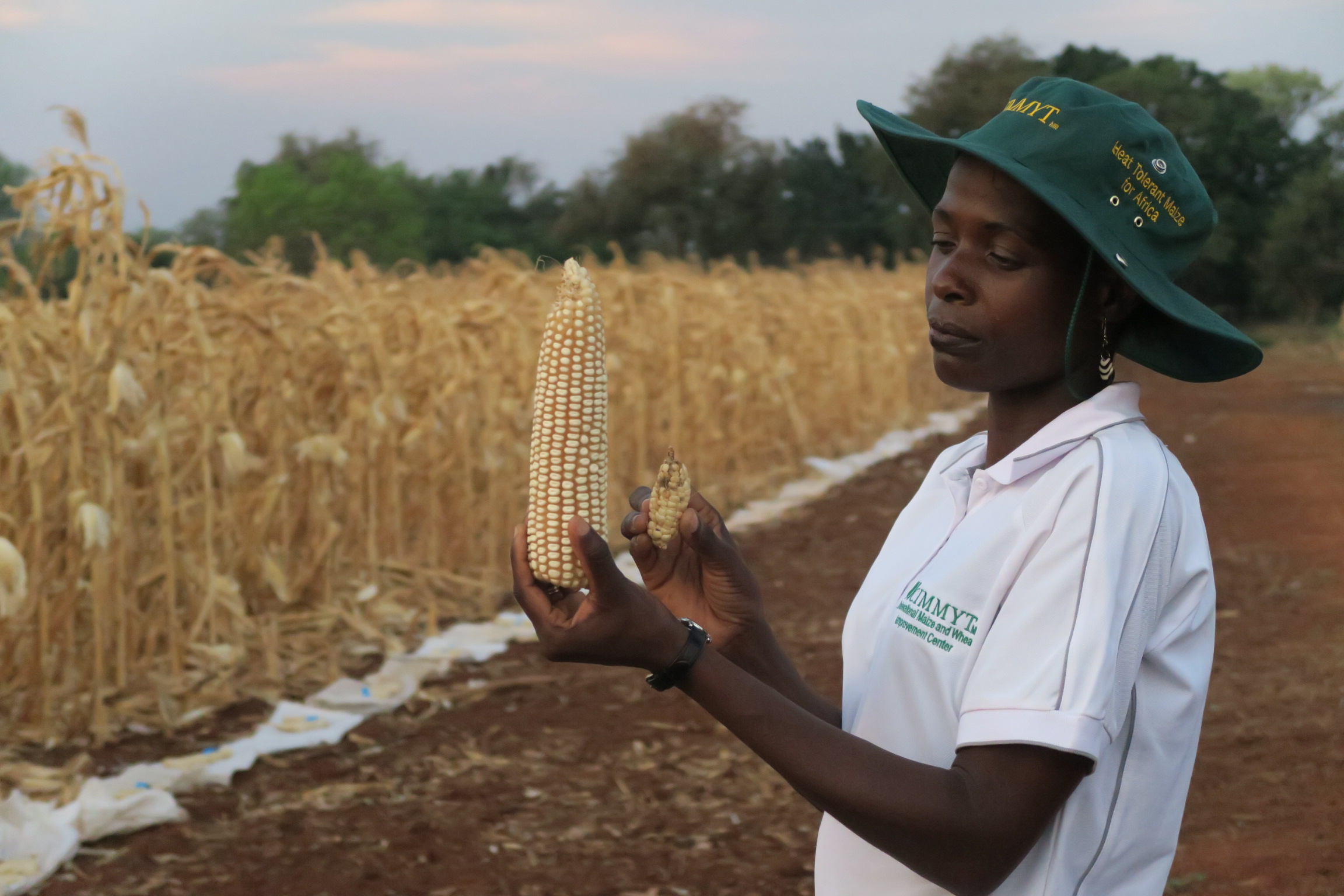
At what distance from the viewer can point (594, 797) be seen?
5102mm

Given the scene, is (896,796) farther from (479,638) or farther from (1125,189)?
(479,638)

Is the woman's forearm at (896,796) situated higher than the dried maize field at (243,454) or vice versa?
the woman's forearm at (896,796)

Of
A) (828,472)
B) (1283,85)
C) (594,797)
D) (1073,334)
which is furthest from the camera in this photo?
(1283,85)

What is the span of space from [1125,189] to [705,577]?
791 millimetres

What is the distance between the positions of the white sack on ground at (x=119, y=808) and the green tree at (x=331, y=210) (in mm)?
37772

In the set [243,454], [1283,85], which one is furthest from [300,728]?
[1283,85]

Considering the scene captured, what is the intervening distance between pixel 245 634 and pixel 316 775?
146 centimetres

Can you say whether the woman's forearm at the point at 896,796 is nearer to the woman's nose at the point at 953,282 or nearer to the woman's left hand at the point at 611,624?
the woman's left hand at the point at 611,624

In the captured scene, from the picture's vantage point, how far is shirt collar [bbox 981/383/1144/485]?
1.55 metres

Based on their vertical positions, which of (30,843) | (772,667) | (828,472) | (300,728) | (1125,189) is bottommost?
(828,472)

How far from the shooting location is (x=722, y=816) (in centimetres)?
493

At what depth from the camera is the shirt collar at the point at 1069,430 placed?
1555 millimetres

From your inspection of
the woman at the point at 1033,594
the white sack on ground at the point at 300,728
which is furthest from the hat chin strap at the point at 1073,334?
the white sack on ground at the point at 300,728

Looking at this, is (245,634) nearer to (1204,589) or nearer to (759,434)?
(1204,589)
